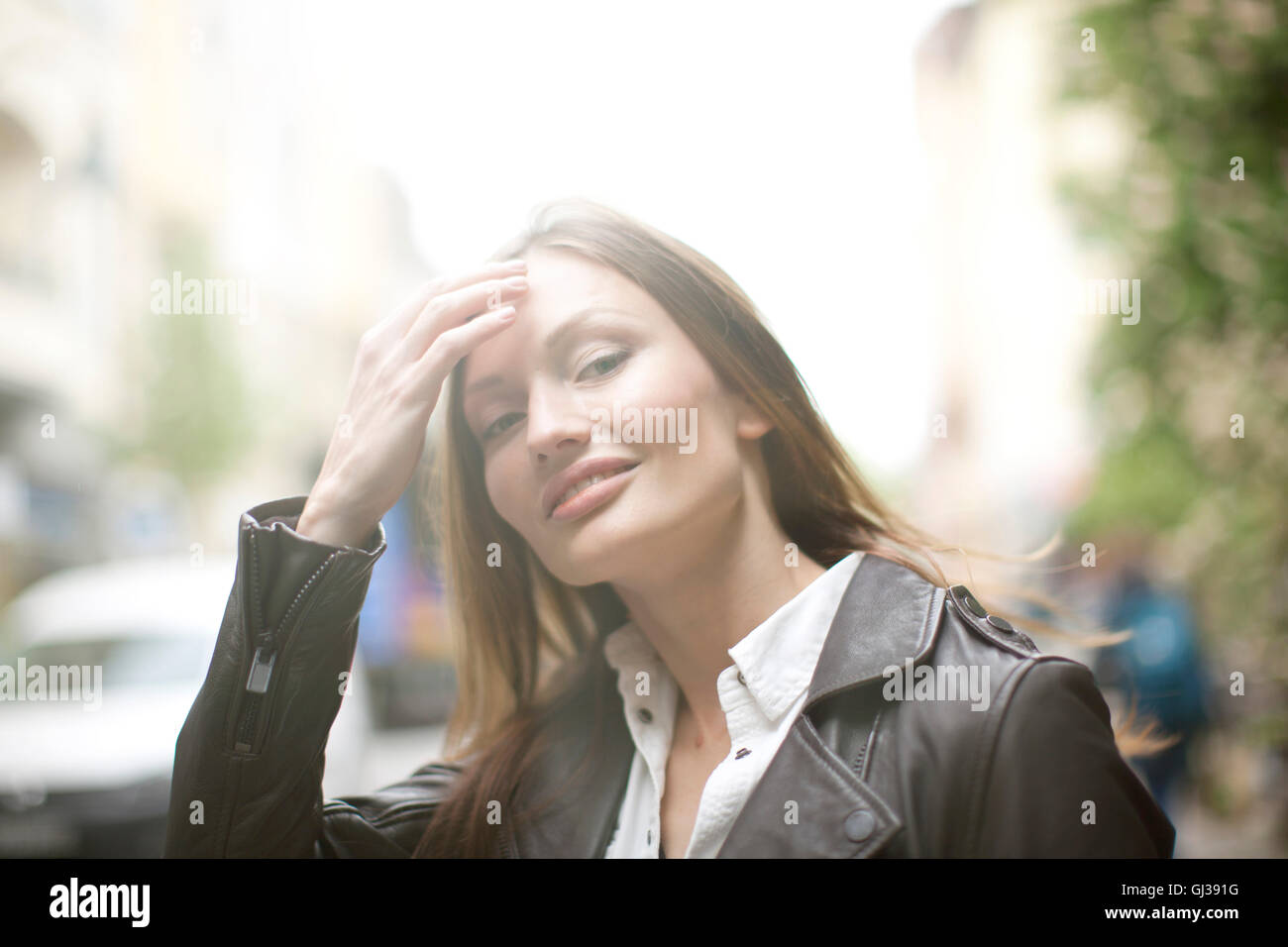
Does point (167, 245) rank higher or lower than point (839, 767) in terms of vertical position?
higher

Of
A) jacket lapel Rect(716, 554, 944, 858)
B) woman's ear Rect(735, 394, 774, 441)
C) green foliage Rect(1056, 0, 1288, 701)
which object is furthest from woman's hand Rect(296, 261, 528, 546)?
green foliage Rect(1056, 0, 1288, 701)

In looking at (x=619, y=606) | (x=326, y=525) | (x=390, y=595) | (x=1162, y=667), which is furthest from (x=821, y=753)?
(x=1162, y=667)

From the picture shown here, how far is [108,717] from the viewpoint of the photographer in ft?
8.64

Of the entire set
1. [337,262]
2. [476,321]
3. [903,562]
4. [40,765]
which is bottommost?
[40,765]

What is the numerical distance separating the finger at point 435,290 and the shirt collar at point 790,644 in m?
0.64

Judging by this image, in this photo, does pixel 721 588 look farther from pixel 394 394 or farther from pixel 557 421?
pixel 394 394

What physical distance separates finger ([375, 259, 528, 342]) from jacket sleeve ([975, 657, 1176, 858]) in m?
0.90

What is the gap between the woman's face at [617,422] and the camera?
1.42m

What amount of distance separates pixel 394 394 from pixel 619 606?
51 cm

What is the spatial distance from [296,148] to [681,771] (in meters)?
2.12

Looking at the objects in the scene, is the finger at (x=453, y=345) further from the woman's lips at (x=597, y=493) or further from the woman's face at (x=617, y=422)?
the woman's lips at (x=597, y=493)
